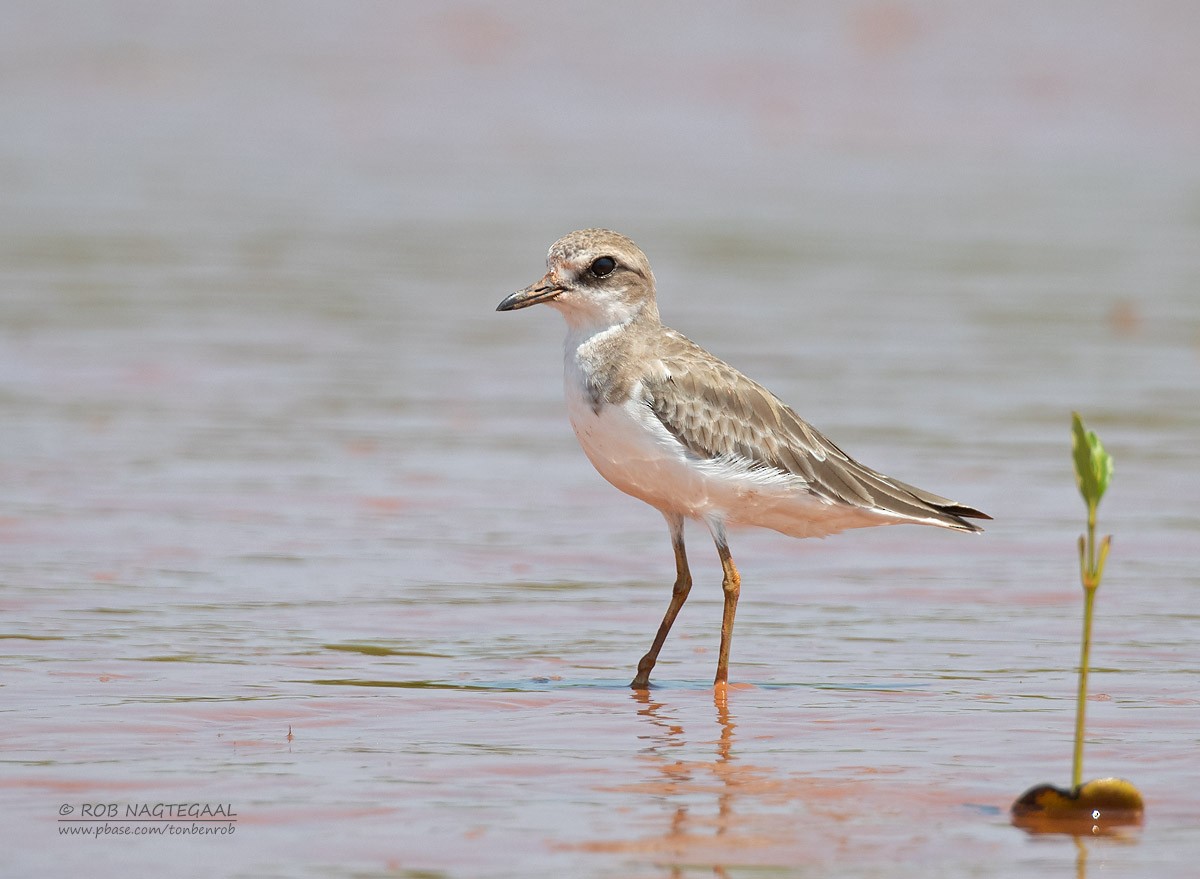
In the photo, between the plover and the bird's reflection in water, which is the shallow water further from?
the plover

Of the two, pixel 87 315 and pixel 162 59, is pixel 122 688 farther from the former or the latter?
pixel 162 59

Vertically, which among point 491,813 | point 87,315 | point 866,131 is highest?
point 866,131

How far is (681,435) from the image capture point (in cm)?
742

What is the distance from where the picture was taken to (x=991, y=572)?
30.1ft

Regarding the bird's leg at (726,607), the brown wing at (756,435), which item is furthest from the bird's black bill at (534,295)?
the bird's leg at (726,607)

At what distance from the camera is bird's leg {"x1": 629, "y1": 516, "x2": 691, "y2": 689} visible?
744 cm

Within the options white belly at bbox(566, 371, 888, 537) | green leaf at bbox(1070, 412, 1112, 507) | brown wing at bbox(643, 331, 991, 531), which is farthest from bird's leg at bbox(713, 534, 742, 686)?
green leaf at bbox(1070, 412, 1112, 507)

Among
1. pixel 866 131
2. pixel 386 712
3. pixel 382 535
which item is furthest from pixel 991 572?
pixel 866 131

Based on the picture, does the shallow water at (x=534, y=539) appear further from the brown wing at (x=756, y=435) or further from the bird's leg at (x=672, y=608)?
the brown wing at (x=756, y=435)

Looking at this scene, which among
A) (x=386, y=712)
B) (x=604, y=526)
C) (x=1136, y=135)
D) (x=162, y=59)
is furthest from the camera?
(x=162, y=59)

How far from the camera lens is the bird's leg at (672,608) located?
744 cm

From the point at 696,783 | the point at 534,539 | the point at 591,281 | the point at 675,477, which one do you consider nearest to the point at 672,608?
the point at 675,477

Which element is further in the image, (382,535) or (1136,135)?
(1136,135)

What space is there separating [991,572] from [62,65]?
930 inches
